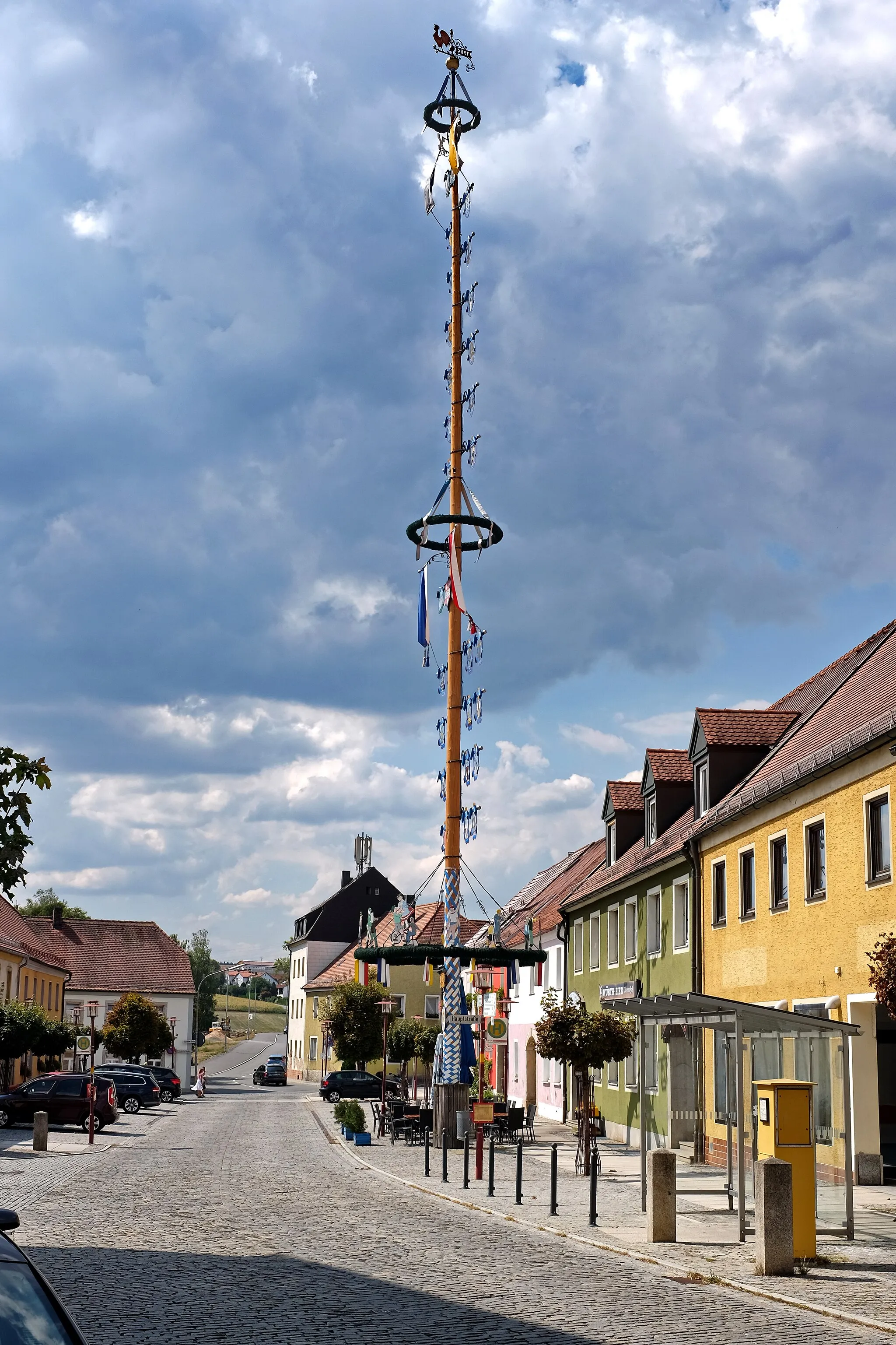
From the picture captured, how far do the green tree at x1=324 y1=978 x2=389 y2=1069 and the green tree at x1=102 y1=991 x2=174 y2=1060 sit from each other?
44.1ft

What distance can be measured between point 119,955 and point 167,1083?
2509cm

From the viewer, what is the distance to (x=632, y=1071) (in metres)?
33.8

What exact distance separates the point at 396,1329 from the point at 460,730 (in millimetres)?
24240

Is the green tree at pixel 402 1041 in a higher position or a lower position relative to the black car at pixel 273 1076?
higher

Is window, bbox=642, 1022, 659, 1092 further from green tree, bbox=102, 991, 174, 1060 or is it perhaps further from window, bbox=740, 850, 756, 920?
green tree, bbox=102, 991, 174, 1060

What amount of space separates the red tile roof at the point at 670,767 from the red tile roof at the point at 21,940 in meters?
32.0

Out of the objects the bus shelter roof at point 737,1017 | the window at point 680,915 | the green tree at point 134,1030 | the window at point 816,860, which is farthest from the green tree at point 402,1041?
the bus shelter roof at point 737,1017

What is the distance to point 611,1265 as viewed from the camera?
1363cm

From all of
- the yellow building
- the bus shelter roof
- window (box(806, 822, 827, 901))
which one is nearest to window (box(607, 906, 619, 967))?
the yellow building

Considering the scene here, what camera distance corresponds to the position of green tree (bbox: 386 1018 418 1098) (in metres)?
62.2

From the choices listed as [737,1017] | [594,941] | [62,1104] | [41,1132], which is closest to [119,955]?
[62,1104]

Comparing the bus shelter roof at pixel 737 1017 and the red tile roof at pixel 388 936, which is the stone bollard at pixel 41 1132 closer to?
the bus shelter roof at pixel 737 1017

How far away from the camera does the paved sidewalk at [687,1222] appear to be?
1255 cm

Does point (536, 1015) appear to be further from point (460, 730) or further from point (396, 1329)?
point (396, 1329)
